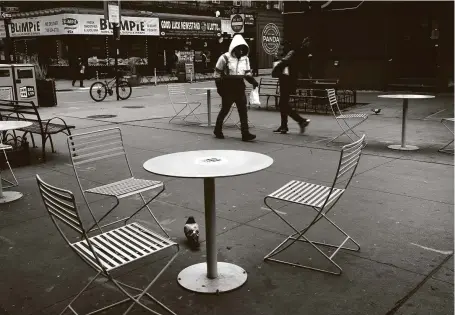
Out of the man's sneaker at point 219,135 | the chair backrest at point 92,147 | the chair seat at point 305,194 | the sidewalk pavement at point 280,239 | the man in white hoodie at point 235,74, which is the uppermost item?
the man in white hoodie at point 235,74

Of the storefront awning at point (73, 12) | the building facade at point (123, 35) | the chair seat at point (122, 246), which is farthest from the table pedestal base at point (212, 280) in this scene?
the storefront awning at point (73, 12)

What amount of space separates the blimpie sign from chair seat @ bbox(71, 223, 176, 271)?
31.4 metres

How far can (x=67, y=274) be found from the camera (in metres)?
4.09

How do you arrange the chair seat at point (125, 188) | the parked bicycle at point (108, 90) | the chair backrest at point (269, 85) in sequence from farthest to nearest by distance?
the parked bicycle at point (108, 90) → the chair backrest at point (269, 85) → the chair seat at point (125, 188)

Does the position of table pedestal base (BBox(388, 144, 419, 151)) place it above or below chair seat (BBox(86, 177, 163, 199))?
below

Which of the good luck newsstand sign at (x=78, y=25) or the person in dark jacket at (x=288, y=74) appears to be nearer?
the person in dark jacket at (x=288, y=74)

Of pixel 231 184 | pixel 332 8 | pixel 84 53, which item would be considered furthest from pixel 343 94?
pixel 84 53

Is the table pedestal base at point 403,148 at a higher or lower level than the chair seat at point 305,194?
lower

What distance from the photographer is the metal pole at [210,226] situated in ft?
12.1

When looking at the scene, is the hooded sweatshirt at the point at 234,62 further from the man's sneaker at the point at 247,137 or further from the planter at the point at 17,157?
the planter at the point at 17,157

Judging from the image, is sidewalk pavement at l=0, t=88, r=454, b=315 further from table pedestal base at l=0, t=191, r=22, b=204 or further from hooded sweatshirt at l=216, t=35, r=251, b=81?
hooded sweatshirt at l=216, t=35, r=251, b=81

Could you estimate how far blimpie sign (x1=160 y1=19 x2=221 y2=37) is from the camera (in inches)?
1325

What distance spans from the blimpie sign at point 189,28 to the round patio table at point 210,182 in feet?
101

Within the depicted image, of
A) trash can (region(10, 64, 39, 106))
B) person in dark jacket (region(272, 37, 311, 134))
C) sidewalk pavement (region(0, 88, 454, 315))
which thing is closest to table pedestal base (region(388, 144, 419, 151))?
sidewalk pavement (region(0, 88, 454, 315))
